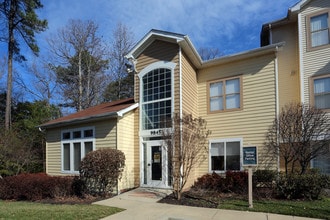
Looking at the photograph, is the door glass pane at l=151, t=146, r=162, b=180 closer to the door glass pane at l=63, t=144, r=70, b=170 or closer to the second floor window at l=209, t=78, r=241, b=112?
the second floor window at l=209, t=78, r=241, b=112

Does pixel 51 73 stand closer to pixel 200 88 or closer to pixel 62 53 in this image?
pixel 62 53

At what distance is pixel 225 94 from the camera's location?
46.9 feet

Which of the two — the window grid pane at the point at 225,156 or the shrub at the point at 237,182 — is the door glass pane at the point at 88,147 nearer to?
the window grid pane at the point at 225,156

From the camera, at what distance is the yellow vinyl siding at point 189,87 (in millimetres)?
13289

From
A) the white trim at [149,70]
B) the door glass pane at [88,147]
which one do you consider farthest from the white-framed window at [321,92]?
the door glass pane at [88,147]

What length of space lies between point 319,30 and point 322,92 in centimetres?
287

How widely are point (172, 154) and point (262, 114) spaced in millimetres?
4867

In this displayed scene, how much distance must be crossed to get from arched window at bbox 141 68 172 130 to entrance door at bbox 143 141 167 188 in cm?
95

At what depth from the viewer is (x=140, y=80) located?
47.2 ft

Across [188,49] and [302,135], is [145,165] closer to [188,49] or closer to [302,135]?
[188,49]

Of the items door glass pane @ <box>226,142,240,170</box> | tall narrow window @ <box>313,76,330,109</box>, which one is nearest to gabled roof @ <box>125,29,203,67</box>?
door glass pane @ <box>226,142,240,170</box>

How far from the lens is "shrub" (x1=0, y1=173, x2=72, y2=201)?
11766 mm

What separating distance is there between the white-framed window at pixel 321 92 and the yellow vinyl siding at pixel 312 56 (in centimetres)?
23

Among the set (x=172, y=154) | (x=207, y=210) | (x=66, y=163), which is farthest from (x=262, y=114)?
(x=66, y=163)
